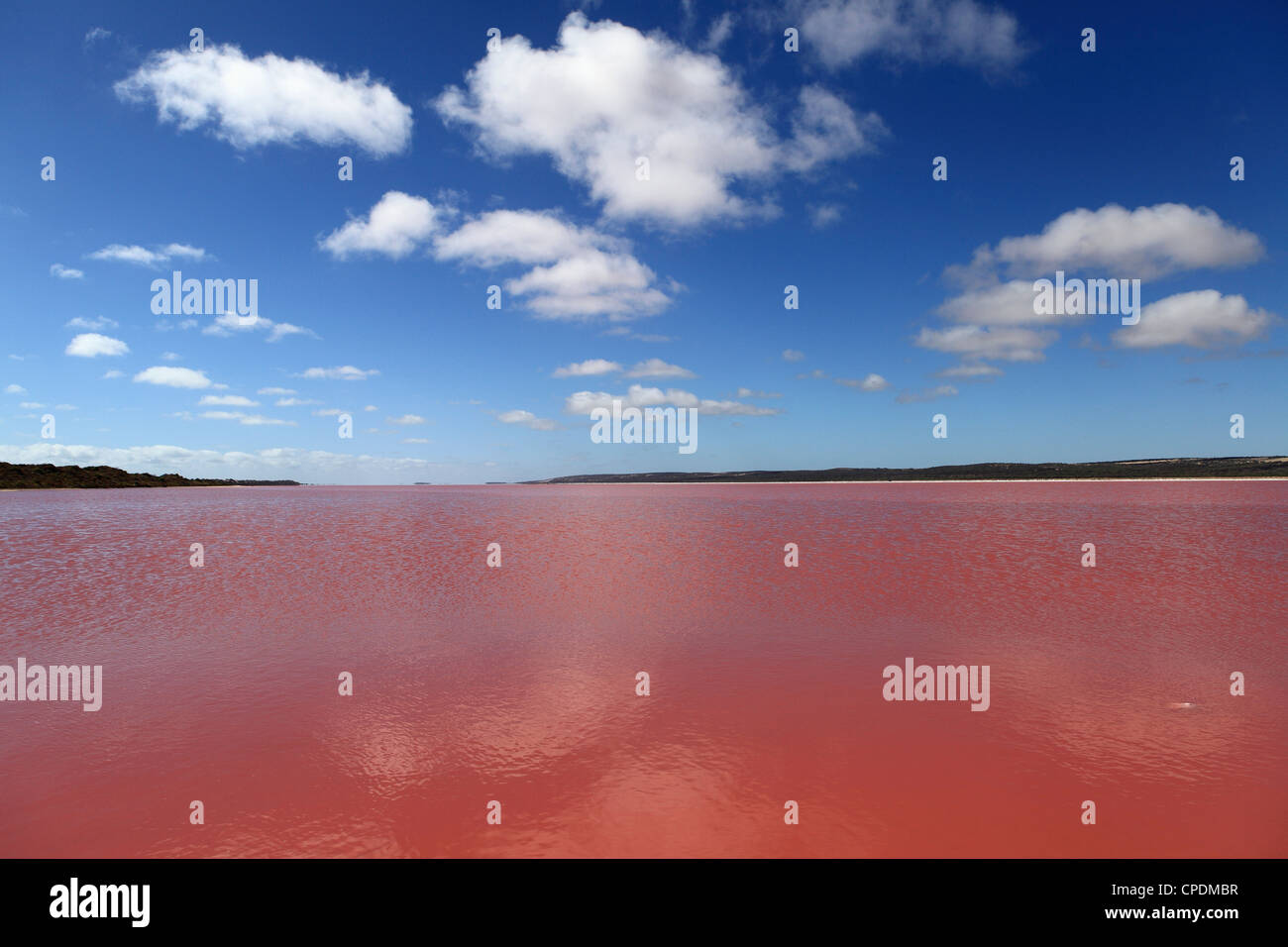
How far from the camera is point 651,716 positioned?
661 cm

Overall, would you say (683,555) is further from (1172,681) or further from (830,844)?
(830,844)

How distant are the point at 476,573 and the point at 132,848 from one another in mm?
11106

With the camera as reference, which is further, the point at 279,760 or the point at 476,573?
the point at 476,573

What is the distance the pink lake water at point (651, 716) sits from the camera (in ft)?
14.9

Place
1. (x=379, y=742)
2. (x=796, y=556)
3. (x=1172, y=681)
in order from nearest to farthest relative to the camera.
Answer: (x=379, y=742), (x=1172, y=681), (x=796, y=556)

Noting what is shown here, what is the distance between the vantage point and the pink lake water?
4555 millimetres

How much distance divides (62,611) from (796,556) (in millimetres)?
17547
